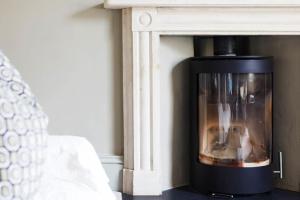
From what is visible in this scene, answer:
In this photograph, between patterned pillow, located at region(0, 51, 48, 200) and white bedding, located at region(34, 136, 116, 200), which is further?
white bedding, located at region(34, 136, 116, 200)

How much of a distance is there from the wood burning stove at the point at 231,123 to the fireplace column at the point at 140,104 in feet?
0.83

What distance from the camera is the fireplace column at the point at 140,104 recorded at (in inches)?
89.4

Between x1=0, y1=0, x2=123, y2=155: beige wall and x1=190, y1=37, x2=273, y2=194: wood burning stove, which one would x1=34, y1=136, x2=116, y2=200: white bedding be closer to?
x1=0, y1=0, x2=123, y2=155: beige wall

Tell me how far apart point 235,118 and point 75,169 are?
3.42 ft

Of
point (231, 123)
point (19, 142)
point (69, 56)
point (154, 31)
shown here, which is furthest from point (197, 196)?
point (19, 142)

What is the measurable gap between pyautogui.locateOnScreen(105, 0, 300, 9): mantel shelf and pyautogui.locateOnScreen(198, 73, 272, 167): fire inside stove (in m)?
0.36

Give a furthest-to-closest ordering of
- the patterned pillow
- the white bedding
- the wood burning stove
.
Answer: the wood burning stove < the white bedding < the patterned pillow

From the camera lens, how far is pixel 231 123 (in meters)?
2.38

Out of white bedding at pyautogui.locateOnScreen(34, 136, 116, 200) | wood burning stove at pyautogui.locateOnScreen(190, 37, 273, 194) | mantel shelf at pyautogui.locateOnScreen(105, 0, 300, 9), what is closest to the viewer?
white bedding at pyautogui.locateOnScreen(34, 136, 116, 200)

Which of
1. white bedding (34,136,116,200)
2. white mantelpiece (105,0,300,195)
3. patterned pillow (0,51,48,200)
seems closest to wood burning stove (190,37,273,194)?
white mantelpiece (105,0,300,195)

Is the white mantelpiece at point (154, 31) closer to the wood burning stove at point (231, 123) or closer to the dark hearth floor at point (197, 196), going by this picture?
the dark hearth floor at point (197, 196)

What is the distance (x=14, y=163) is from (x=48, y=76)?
4.50ft

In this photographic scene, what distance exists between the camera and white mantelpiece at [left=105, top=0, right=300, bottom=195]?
2254 millimetres

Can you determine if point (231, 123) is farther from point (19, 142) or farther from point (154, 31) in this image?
point (19, 142)
